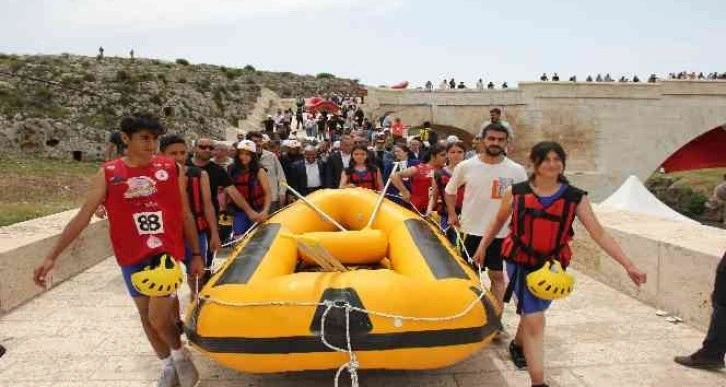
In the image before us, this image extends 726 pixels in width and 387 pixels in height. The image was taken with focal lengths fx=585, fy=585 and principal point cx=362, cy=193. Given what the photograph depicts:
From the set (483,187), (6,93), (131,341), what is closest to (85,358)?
(131,341)

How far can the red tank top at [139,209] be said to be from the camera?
10.7 ft

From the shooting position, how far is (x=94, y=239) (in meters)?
7.12

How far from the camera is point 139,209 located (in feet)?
10.8

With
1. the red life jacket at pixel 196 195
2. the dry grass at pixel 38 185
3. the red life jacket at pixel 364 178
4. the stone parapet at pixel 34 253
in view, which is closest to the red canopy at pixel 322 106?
the dry grass at pixel 38 185

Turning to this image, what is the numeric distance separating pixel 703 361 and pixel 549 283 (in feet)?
5.33

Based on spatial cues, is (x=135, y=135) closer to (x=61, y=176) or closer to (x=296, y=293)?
(x=296, y=293)

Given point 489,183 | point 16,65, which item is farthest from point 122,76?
point 489,183

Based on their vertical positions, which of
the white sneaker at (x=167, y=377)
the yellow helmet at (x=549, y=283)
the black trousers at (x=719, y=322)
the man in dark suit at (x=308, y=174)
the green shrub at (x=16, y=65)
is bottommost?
the white sneaker at (x=167, y=377)

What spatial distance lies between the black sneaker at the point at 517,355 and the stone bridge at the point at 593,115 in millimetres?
20254

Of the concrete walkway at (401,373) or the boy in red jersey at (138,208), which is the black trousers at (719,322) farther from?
the boy in red jersey at (138,208)

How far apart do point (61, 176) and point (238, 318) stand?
56.9ft

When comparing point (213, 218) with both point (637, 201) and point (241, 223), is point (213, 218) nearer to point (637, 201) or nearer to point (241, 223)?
point (241, 223)

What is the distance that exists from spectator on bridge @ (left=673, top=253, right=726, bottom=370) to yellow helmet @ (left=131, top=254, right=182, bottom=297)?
11.1ft

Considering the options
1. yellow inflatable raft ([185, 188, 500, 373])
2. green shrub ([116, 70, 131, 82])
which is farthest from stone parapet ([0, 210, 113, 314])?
green shrub ([116, 70, 131, 82])
